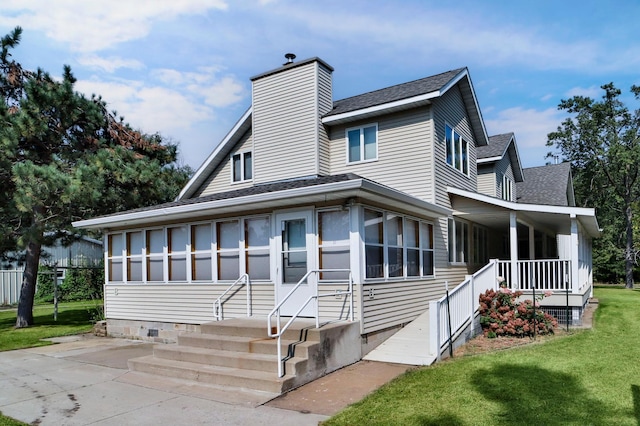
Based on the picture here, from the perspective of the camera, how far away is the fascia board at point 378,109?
40.8 feet

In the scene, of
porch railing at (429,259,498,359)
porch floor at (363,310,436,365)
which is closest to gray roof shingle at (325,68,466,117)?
porch railing at (429,259,498,359)

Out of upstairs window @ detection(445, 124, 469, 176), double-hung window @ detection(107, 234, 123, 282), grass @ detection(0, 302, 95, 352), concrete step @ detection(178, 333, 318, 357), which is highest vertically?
upstairs window @ detection(445, 124, 469, 176)

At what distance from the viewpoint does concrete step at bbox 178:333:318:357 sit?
7578mm

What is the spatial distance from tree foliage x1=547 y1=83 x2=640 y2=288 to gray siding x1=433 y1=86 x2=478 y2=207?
71.0ft

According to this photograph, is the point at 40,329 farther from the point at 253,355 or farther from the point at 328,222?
the point at 328,222

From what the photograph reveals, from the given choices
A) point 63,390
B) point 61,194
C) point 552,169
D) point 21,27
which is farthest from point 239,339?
point 552,169

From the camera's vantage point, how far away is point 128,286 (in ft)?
42.8

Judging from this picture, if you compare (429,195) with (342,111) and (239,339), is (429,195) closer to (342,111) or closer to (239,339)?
(342,111)

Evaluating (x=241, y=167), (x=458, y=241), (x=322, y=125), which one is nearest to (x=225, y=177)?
(x=241, y=167)

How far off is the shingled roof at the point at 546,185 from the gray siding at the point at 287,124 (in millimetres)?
10952

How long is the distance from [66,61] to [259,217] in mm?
9257

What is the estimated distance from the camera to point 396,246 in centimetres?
1062

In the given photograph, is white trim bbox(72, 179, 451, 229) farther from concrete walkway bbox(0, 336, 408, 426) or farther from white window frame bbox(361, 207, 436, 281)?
concrete walkway bbox(0, 336, 408, 426)

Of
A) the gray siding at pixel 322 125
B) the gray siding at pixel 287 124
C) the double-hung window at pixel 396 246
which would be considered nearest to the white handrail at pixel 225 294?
the double-hung window at pixel 396 246
